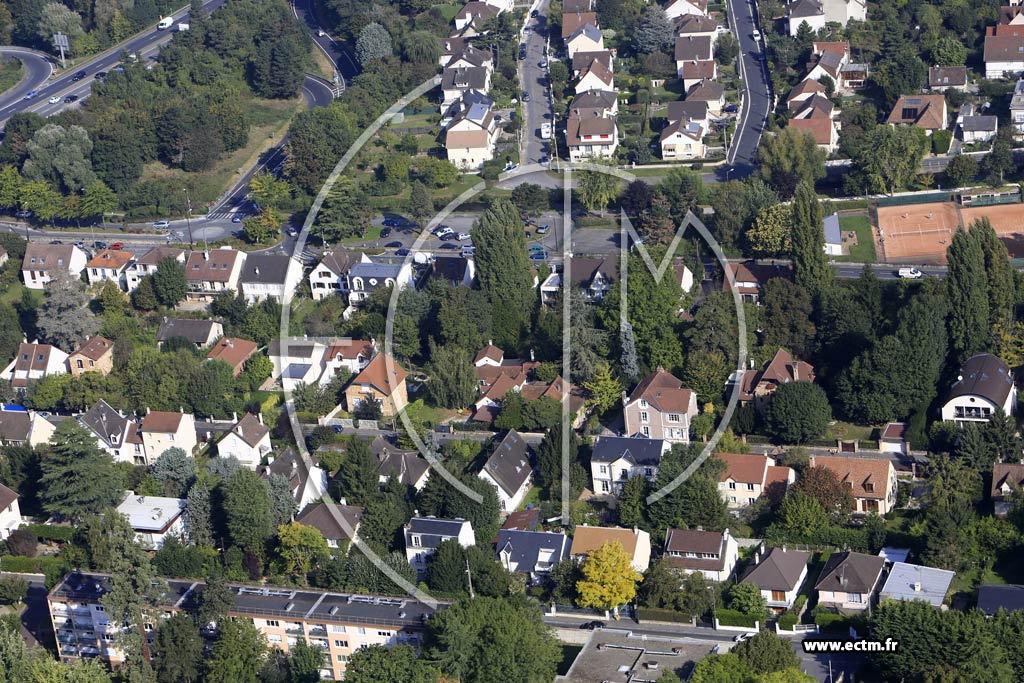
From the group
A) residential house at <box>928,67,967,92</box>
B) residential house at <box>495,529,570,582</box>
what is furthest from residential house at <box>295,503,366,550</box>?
residential house at <box>928,67,967,92</box>

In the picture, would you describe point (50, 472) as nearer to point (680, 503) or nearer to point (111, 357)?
point (111, 357)

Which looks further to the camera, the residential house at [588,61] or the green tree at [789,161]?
the residential house at [588,61]

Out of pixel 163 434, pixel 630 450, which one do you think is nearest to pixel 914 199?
pixel 630 450

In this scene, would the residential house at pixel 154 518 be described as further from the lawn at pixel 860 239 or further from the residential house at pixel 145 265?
the lawn at pixel 860 239

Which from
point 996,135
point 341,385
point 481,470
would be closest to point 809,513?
point 481,470

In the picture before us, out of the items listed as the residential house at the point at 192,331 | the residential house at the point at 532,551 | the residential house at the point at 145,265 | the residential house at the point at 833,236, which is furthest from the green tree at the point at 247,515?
the residential house at the point at 833,236

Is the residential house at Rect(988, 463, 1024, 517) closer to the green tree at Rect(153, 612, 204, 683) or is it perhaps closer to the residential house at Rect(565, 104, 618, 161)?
the green tree at Rect(153, 612, 204, 683)
